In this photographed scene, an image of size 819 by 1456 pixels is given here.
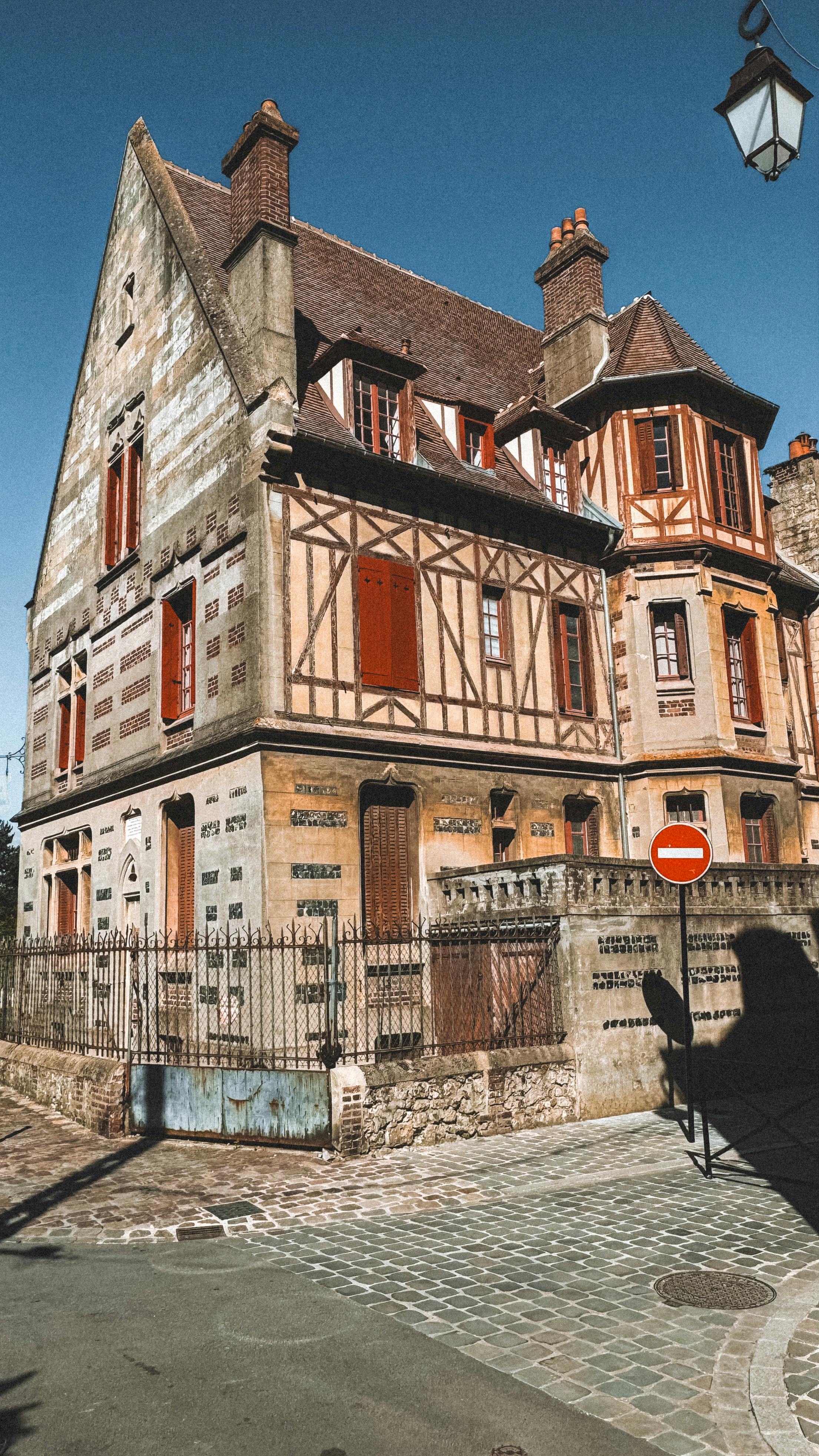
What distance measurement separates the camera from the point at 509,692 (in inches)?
675

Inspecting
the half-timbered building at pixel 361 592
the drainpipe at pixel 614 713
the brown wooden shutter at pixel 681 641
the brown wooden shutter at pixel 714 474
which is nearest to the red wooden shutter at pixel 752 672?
the half-timbered building at pixel 361 592

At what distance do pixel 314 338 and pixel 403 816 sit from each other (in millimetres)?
8641

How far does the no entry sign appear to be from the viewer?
914 centimetres

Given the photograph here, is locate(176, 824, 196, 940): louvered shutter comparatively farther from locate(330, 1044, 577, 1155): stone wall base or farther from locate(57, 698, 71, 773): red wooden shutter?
locate(330, 1044, 577, 1155): stone wall base

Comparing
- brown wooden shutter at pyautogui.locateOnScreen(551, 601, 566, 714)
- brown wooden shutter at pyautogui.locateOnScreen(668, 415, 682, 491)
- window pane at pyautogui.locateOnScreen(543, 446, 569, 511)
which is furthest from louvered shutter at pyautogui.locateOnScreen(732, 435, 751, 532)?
brown wooden shutter at pyautogui.locateOnScreen(551, 601, 566, 714)

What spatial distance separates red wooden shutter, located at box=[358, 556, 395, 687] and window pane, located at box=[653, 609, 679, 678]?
5619 mm

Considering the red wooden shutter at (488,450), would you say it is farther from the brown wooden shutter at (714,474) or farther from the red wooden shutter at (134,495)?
the red wooden shutter at (134,495)

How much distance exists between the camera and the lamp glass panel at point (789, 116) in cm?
530

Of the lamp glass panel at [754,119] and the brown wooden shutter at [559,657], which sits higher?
the brown wooden shutter at [559,657]

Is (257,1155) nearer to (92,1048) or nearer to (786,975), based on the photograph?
(92,1048)

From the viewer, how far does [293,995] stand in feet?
41.7

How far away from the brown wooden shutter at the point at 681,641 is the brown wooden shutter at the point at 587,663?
5.04 ft

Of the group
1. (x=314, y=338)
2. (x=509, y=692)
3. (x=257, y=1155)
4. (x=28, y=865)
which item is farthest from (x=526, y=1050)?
(x=28, y=865)

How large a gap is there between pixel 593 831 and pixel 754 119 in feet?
45.3
